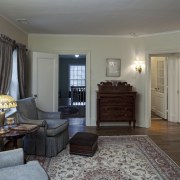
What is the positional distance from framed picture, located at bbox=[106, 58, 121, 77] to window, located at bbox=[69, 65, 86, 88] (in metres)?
6.51

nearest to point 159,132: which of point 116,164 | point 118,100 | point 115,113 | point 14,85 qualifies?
point 115,113

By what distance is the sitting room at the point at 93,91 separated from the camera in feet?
10.8

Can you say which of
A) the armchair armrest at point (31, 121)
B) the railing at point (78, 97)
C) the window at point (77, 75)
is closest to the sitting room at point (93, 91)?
the armchair armrest at point (31, 121)

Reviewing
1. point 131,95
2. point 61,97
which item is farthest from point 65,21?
point 61,97

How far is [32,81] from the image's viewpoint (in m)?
5.52

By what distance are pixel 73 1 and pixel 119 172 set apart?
2.67 metres

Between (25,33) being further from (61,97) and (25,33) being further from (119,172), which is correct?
(61,97)

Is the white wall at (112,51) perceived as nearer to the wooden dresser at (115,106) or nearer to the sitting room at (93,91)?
the sitting room at (93,91)

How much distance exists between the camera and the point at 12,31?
4852 millimetres

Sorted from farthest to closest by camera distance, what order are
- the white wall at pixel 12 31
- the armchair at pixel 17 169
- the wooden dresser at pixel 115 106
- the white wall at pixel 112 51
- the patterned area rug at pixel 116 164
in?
the white wall at pixel 112 51, the wooden dresser at pixel 115 106, the white wall at pixel 12 31, the patterned area rug at pixel 116 164, the armchair at pixel 17 169

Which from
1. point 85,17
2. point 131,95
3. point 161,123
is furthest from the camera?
point 161,123

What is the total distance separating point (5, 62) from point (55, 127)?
155cm

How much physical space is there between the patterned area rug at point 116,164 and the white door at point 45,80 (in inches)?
72.1

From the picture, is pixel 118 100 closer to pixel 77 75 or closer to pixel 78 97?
pixel 78 97
